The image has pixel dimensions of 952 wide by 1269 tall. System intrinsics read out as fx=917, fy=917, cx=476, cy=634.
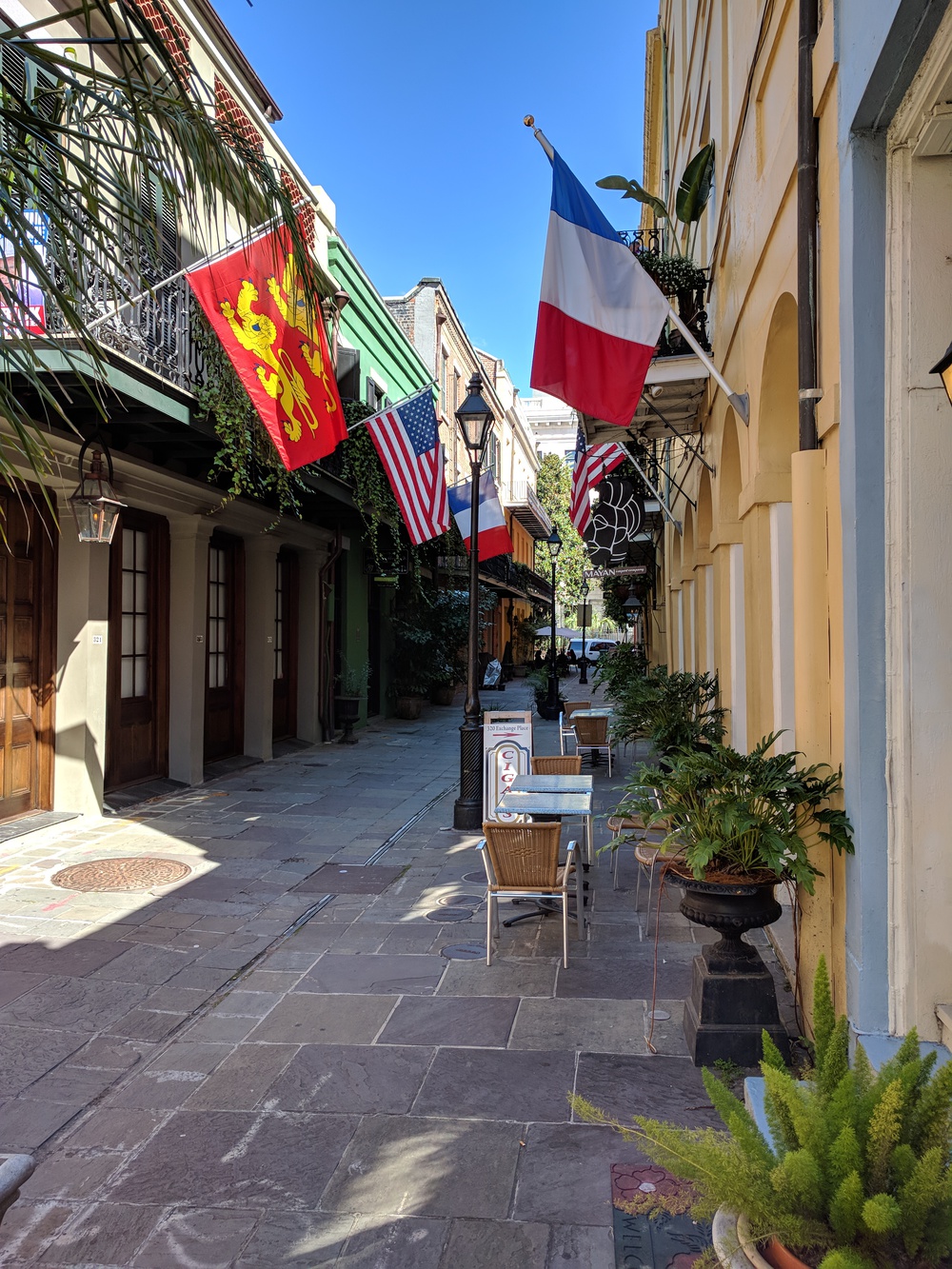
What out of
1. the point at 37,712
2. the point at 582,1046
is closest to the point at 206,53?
the point at 37,712

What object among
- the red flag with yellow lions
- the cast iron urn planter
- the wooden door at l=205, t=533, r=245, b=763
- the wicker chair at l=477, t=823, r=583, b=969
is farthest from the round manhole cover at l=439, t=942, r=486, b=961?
the cast iron urn planter

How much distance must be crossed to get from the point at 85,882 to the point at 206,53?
9145mm

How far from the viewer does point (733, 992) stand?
4.10m

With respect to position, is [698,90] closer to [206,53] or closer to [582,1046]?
[206,53]

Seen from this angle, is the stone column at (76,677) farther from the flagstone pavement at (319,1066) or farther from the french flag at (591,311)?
the french flag at (591,311)

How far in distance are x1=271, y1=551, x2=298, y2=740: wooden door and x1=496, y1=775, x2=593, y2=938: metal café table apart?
28.2 ft

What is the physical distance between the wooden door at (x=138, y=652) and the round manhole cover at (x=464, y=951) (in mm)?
5993

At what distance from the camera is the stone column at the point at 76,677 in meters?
9.12

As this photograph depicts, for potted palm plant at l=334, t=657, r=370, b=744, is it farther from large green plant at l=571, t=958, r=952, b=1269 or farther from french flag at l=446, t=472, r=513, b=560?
large green plant at l=571, t=958, r=952, b=1269

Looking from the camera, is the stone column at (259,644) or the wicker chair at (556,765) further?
the stone column at (259,644)

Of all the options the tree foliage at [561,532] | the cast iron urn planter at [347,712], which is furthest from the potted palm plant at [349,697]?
the tree foliage at [561,532]

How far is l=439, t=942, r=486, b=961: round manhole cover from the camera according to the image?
557 centimetres

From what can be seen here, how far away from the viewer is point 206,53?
34.2 ft

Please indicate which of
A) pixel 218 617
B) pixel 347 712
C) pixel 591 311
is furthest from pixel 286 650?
pixel 591 311
